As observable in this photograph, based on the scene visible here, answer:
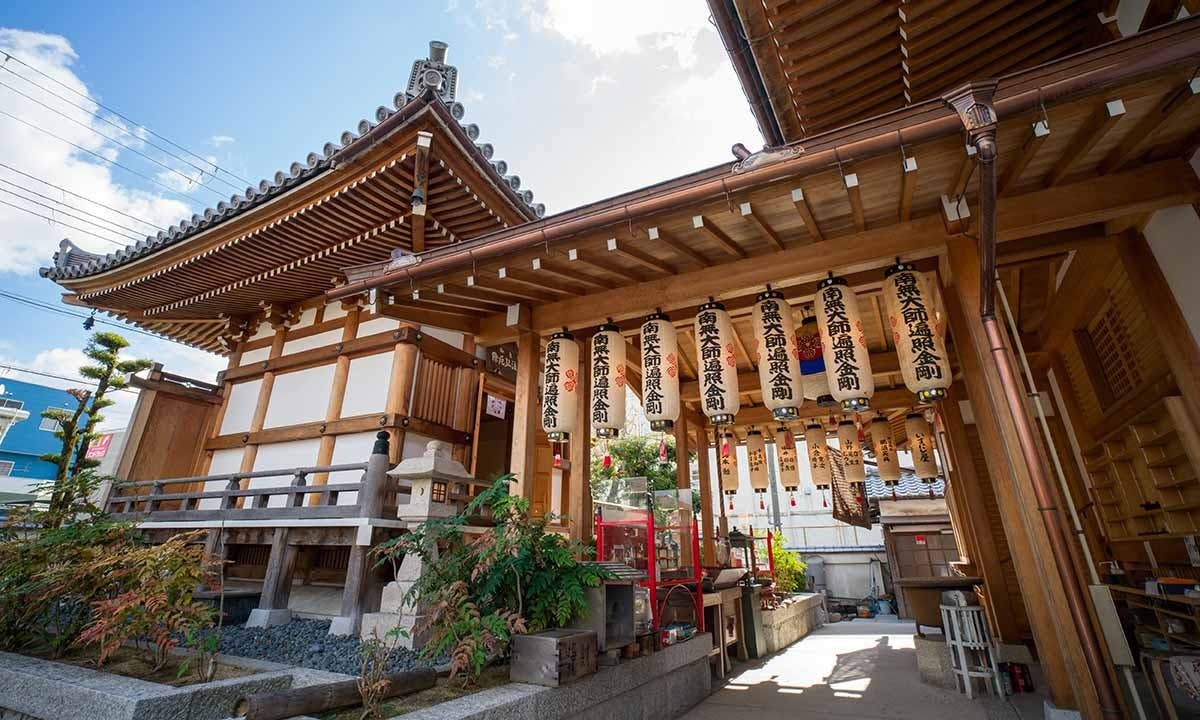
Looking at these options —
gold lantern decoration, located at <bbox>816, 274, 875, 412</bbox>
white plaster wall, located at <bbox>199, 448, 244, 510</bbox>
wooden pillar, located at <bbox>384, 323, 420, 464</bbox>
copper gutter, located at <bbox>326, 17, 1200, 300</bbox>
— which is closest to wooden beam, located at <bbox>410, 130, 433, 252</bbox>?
copper gutter, located at <bbox>326, 17, 1200, 300</bbox>

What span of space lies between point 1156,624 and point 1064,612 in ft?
13.9

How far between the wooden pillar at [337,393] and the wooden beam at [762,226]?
22.6ft

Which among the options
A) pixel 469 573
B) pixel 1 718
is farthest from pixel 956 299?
pixel 1 718

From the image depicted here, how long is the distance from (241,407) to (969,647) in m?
12.6

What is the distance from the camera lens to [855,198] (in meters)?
4.75

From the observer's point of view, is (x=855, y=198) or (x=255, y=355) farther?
(x=255, y=355)

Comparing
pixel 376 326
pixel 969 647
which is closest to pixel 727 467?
pixel 969 647

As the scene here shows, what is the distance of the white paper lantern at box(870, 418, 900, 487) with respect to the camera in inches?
411

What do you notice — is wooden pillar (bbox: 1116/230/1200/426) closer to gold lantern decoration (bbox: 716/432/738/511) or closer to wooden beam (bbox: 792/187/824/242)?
wooden beam (bbox: 792/187/824/242)

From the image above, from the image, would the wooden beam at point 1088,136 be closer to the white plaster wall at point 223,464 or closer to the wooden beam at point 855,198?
the wooden beam at point 855,198

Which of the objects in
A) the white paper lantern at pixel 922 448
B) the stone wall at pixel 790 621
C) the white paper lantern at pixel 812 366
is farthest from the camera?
the stone wall at pixel 790 621

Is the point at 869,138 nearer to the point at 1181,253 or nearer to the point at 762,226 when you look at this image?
the point at 762,226

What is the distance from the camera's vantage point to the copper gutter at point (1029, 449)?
132 inches

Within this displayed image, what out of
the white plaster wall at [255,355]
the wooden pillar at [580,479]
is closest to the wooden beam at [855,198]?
the wooden pillar at [580,479]
